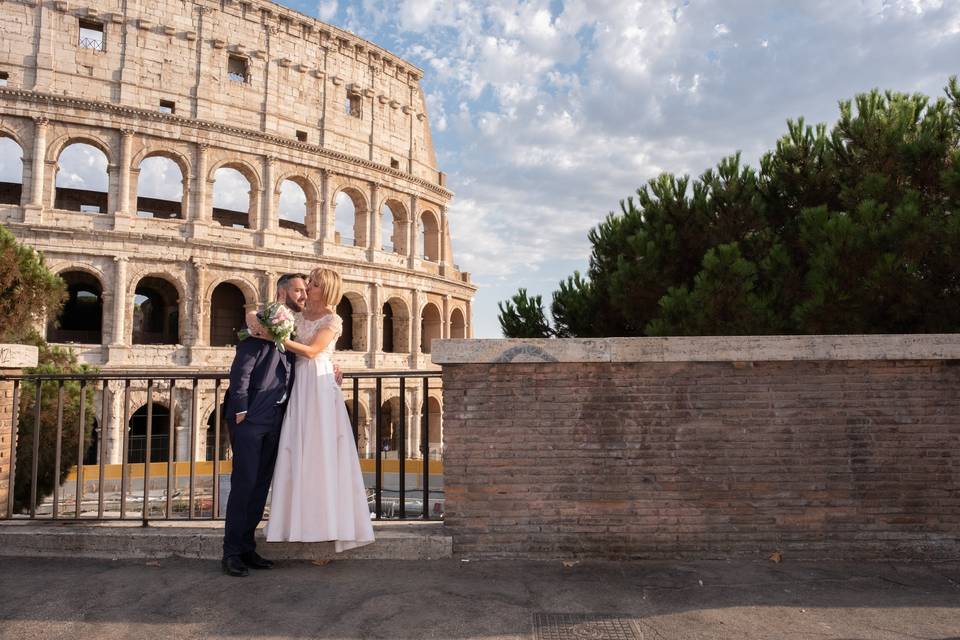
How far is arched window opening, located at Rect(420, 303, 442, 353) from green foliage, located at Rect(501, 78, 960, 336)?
19053 millimetres

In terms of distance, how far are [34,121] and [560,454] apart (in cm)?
2523

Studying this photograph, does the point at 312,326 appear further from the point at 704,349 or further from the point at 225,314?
the point at 225,314

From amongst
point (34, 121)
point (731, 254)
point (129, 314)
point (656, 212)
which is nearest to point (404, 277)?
point (129, 314)

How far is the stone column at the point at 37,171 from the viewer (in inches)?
845

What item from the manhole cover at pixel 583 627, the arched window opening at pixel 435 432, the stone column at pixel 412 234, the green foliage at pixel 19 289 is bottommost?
the arched window opening at pixel 435 432

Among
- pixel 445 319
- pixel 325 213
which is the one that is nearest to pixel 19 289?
pixel 325 213

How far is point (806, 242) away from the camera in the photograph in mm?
10086

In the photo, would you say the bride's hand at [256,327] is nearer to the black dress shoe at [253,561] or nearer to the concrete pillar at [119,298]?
the black dress shoe at [253,561]

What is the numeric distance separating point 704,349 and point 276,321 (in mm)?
3025

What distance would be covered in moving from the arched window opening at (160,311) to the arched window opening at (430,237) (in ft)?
39.7

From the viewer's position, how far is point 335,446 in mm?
4293

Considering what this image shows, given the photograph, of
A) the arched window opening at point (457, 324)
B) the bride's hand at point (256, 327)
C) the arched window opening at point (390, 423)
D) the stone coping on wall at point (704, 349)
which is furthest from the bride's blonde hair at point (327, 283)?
the arched window opening at point (457, 324)

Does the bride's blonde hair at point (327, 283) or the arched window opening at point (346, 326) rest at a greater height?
the arched window opening at point (346, 326)

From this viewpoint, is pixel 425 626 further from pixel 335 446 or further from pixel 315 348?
pixel 315 348
